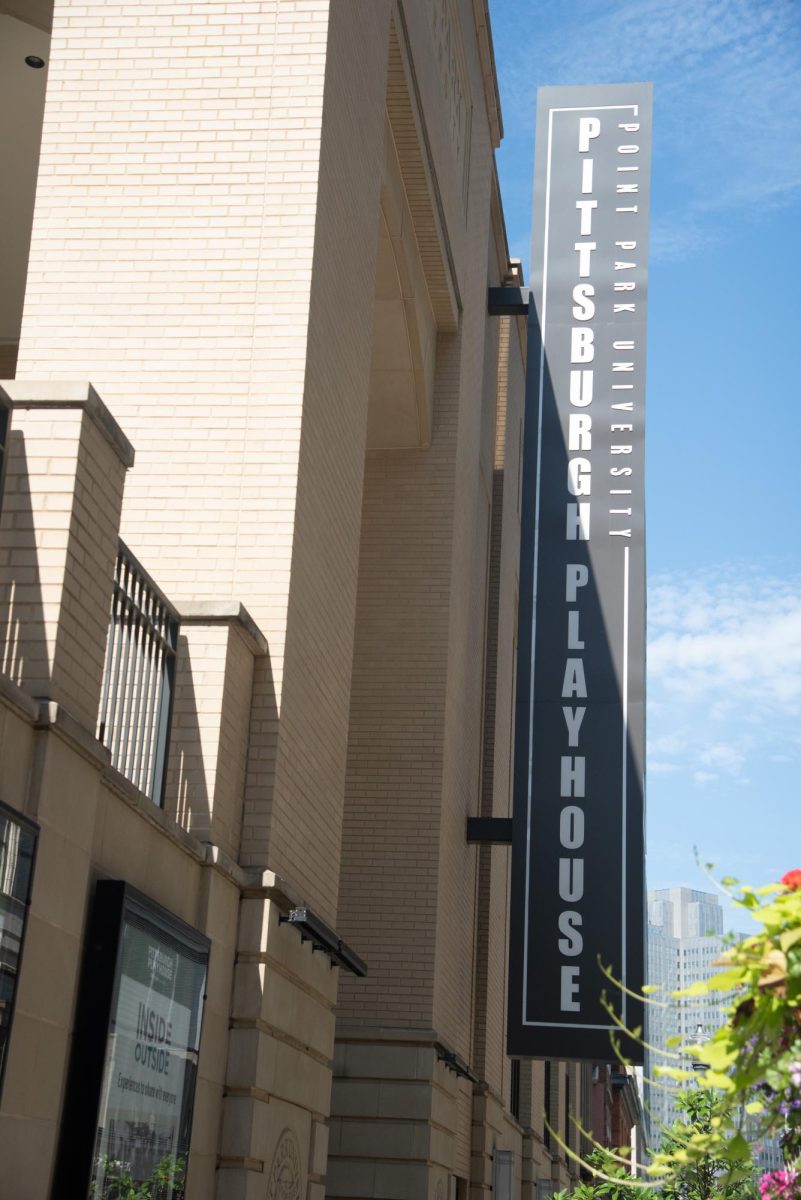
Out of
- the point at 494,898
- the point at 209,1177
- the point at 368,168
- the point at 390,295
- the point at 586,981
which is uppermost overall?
the point at 390,295

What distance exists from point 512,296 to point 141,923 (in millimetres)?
13945

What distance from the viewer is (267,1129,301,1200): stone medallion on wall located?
9.11 m

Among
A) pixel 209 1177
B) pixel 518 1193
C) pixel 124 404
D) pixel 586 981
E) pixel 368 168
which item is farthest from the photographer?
pixel 518 1193

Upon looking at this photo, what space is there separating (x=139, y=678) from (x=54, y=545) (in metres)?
1.69

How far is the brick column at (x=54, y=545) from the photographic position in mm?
6551

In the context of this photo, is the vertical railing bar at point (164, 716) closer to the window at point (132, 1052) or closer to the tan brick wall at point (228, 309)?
the tan brick wall at point (228, 309)

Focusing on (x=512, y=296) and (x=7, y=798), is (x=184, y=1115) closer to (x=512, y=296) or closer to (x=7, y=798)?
(x=7, y=798)

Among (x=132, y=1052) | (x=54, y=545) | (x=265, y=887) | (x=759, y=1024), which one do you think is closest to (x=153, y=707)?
(x=265, y=887)

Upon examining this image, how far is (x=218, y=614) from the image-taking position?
8.74 metres

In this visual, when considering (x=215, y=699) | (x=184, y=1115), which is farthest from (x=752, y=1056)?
(x=215, y=699)

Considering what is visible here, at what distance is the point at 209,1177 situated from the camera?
328 inches

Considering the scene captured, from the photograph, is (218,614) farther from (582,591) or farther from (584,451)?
(584,451)

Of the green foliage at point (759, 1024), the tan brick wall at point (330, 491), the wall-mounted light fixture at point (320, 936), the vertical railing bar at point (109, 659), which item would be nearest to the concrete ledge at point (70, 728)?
the vertical railing bar at point (109, 659)

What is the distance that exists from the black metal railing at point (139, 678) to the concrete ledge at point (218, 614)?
0.08 m
